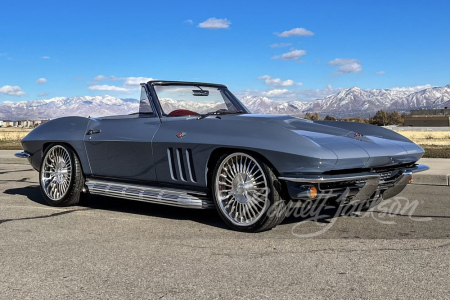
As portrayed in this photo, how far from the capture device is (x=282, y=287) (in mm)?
3246

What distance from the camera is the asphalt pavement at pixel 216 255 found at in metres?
3.22

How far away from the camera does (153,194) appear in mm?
5391

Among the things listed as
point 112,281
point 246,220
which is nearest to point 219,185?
point 246,220

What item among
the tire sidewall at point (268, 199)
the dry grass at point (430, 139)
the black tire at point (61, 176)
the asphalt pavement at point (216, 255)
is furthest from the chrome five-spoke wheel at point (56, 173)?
the dry grass at point (430, 139)

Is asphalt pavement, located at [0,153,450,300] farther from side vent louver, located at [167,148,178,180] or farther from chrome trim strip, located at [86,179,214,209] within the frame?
side vent louver, located at [167,148,178,180]

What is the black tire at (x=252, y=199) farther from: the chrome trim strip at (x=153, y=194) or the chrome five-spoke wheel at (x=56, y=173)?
the chrome five-spoke wheel at (x=56, y=173)

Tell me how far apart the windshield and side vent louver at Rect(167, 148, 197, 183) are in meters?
0.64

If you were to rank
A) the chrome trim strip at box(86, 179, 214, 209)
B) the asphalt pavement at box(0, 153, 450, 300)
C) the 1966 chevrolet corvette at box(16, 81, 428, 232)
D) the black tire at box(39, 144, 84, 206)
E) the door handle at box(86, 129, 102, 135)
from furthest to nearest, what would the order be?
the black tire at box(39, 144, 84, 206) < the door handle at box(86, 129, 102, 135) < the chrome trim strip at box(86, 179, 214, 209) < the 1966 chevrolet corvette at box(16, 81, 428, 232) < the asphalt pavement at box(0, 153, 450, 300)

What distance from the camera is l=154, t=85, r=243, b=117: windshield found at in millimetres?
5879

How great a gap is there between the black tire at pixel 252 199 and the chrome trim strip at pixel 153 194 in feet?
0.67

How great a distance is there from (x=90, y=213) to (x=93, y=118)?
1149 millimetres

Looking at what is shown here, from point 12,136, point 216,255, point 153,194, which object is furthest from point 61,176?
point 12,136

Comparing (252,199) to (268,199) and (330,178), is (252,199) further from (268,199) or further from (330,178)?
(330,178)

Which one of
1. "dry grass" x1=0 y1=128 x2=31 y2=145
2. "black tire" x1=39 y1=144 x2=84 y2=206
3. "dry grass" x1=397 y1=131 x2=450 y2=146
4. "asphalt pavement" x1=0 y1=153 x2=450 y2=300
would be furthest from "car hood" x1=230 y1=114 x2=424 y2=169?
"dry grass" x1=0 y1=128 x2=31 y2=145
